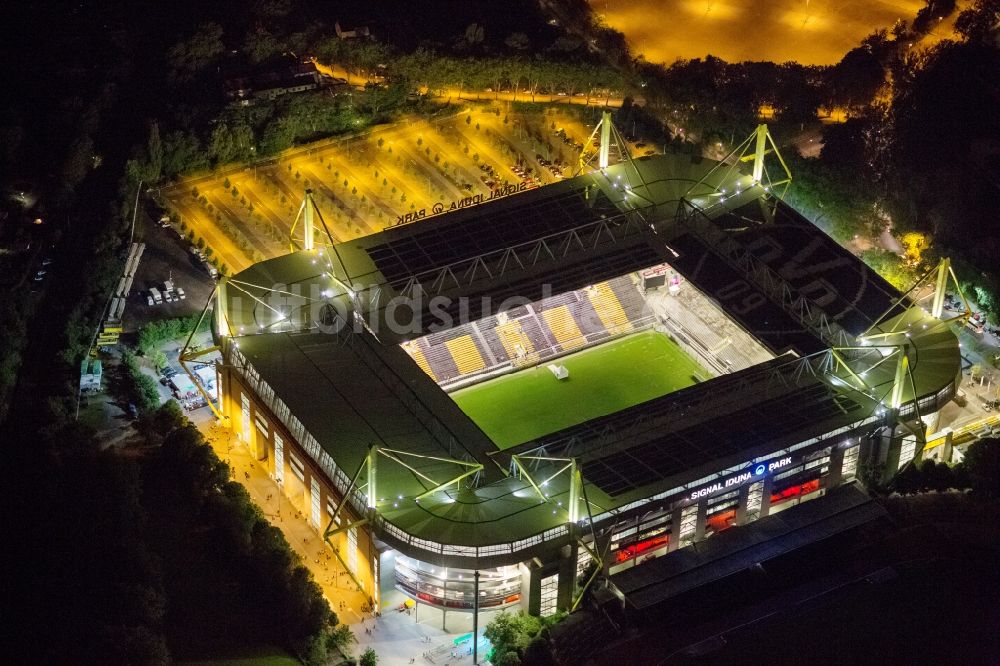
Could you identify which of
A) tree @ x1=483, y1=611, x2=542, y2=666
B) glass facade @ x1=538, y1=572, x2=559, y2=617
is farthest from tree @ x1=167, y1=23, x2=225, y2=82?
tree @ x1=483, y1=611, x2=542, y2=666

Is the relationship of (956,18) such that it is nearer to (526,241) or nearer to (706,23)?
(706,23)

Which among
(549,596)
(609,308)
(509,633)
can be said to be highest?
(609,308)

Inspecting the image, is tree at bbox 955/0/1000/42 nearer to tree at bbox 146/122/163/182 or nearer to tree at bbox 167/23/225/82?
tree at bbox 167/23/225/82

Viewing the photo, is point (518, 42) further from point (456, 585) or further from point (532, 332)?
point (456, 585)

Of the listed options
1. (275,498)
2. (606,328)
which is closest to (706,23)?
(606,328)

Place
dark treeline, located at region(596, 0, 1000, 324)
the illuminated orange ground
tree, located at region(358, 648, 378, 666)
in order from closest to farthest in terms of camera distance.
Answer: tree, located at region(358, 648, 378, 666), dark treeline, located at region(596, 0, 1000, 324), the illuminated orange ground

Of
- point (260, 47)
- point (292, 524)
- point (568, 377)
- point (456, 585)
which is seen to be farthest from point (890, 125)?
point (456, 585)
